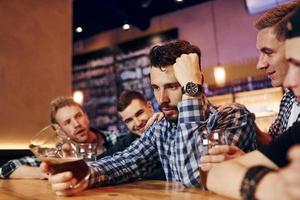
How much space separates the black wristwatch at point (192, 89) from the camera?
4.69 ft

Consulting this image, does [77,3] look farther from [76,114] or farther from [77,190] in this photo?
[77,190]

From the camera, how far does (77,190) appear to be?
1.19 metres

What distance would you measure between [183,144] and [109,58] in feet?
17.3

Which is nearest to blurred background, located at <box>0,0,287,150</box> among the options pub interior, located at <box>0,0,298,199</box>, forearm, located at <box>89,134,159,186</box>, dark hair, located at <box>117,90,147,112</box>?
pub interior, located at <box>0,0,298,199</box>

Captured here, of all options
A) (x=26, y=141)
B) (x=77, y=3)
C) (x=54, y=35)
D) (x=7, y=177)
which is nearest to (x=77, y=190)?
(x=7, y=177)

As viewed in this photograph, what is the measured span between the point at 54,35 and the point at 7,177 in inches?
78.0

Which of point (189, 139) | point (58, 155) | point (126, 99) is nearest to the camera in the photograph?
point (58, 155)

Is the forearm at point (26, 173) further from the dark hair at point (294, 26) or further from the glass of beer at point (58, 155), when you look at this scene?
the dark hair at point (294, 26)

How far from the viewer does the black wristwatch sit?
1.43 m

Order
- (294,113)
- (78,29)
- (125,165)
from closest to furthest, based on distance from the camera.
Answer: (125,165)
(294,113)
(78,29)

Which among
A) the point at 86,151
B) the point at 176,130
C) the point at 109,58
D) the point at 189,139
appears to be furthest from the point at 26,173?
the point at 109,58

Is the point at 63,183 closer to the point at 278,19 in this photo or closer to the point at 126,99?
the point at 278,19

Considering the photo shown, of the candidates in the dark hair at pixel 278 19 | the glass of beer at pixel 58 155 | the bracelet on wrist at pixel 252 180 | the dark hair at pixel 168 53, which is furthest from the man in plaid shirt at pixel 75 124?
the bracelet on wrist at pixel 252 180

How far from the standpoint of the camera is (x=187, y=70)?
1481 millimetres
